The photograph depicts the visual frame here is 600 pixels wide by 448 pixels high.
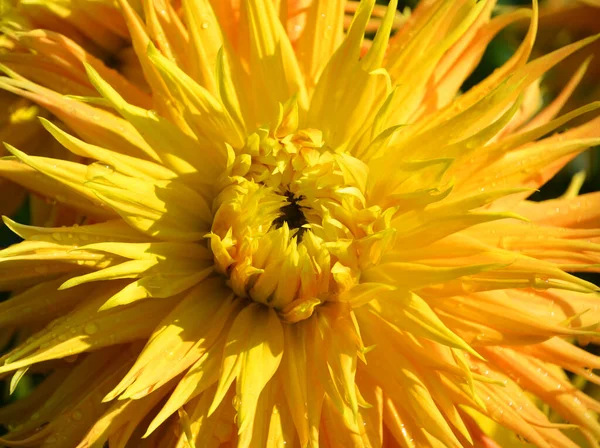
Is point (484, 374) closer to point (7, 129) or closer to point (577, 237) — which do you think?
point (577, 237)

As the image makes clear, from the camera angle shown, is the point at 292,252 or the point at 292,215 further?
the point at 292,215

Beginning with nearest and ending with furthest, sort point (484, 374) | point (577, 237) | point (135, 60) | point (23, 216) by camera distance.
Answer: point (484, 374), point (577, 237), point (135, 60), point (23, 216)

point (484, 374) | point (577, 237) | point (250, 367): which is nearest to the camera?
point (250, 367)

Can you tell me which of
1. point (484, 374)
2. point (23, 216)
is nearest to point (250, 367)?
point (484, 374)

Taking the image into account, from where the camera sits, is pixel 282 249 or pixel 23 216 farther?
pixel 23 216

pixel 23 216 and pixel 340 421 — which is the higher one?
pixel 23 216
